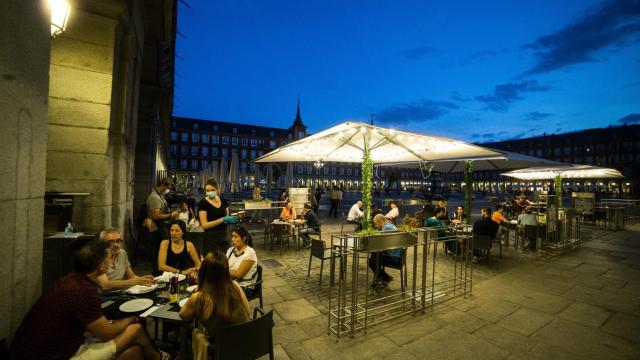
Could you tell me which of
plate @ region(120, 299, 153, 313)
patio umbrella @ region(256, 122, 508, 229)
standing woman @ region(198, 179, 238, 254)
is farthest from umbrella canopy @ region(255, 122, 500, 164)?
plate @ region(120, 299, 153, 313)

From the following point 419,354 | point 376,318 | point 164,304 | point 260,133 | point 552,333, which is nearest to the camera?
point 164,304

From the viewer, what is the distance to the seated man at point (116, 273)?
10.8 ft

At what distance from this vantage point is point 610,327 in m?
4.02

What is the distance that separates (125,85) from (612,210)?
71.0ft

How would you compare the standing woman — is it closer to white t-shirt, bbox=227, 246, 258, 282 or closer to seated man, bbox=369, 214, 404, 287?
white t-shirt, bbox=227, 246, 258, 282

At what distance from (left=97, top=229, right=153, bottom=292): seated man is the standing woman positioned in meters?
1.61

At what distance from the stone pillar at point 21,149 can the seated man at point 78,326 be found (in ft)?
0.85

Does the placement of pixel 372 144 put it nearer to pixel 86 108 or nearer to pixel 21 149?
pixel 86 108

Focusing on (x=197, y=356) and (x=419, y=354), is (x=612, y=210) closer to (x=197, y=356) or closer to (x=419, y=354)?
(x=419, y=354)

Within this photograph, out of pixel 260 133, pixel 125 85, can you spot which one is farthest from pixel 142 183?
pixel 260 133

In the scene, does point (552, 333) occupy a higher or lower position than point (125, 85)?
lower

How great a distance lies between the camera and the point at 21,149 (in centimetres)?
230

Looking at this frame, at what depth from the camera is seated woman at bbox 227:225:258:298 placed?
151 inches

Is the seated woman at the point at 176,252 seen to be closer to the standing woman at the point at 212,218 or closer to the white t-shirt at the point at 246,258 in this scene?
the white t-shirt at the point at 246,258
